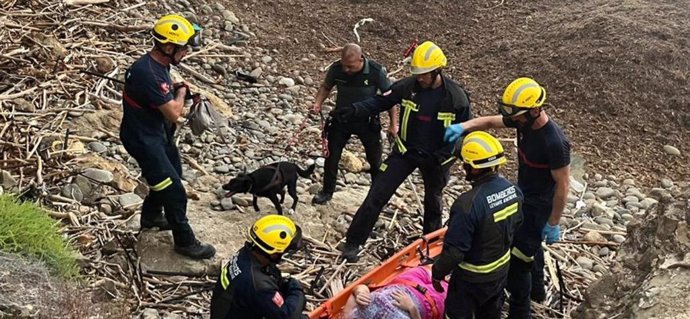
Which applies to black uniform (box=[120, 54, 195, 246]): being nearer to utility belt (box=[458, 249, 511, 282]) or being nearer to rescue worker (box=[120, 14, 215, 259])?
rescue worker (box=[120, 14, 215, 259])

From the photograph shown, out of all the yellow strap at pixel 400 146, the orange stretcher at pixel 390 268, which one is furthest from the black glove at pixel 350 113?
the orange stretcher at pixel 390 268

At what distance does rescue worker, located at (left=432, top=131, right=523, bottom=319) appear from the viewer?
5.36 metres

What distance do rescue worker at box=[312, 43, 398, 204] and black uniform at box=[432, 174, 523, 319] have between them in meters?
2.32

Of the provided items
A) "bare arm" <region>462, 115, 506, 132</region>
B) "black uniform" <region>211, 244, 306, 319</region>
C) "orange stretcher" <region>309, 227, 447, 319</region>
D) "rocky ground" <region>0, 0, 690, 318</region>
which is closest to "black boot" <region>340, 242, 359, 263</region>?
"rocky ground" <region>0, 0, 690, 318</region>

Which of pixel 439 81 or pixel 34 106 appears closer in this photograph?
pixel 439 81

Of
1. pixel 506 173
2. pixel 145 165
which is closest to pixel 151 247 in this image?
pixel 145 165

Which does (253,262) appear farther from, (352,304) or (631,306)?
(631,306)

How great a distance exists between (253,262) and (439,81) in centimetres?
267

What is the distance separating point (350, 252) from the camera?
7.12 metres

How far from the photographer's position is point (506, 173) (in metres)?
10.1

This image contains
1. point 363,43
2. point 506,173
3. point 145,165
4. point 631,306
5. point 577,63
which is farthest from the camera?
point 363,43

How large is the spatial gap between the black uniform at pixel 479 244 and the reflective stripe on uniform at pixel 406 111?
1.59 meters

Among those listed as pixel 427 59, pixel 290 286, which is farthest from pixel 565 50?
pixel 290 286

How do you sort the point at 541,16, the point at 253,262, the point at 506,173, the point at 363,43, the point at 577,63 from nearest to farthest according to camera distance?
1. the point at 253,262
2. the point at 506,173
3. the point at 577,63
4. the point at 363,43
5. the point at 541,16
